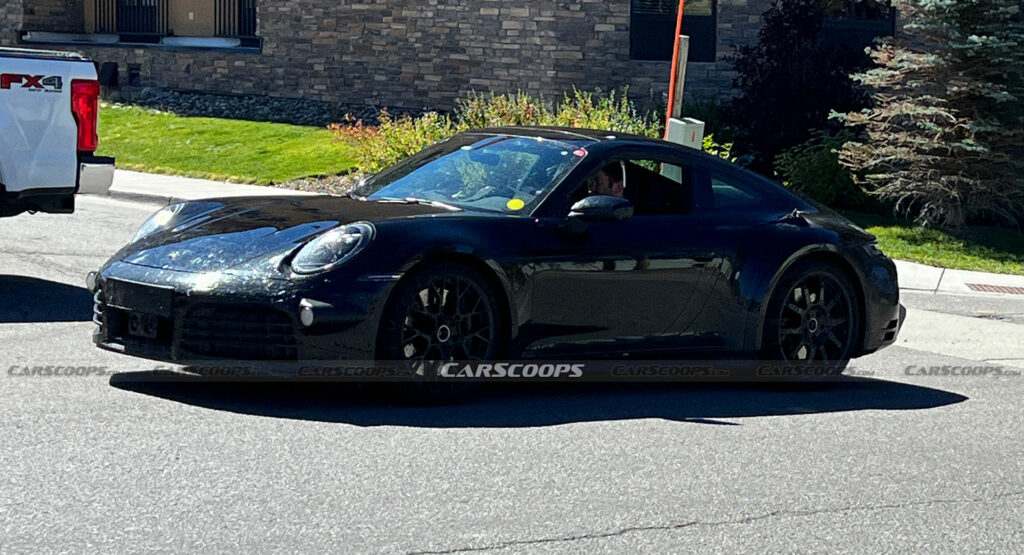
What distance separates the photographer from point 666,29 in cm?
2602

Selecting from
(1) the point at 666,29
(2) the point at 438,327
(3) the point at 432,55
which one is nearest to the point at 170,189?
(3) the point at 432,55

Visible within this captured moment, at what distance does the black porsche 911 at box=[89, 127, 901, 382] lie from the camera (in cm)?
683

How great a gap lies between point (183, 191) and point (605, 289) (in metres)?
12.4

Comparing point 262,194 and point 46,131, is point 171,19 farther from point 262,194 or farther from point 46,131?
point 46,131

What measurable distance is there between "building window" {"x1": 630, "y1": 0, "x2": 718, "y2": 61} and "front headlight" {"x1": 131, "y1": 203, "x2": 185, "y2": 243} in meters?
18.7

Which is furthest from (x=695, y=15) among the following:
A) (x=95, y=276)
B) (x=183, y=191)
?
(x=95, y=276)

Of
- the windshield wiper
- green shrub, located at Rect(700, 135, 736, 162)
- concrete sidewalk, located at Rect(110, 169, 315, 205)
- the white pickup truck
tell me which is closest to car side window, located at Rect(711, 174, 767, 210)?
the windshield wiper

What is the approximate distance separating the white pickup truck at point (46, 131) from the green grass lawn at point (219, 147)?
10.3 metres

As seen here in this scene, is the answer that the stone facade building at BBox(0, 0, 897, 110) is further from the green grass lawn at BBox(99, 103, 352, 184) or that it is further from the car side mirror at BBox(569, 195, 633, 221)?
the car side mirror at BBox(569, 195, 633, 221)

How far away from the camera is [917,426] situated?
7.58 meters

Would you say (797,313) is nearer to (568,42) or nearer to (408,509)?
(408,509)

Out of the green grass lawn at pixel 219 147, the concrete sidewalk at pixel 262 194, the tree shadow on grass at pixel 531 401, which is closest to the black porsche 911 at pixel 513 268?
the tree shadow on grass at pixel 531 401

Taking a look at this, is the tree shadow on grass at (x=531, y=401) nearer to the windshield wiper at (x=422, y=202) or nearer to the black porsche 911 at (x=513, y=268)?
the black porsche 911 at (x=513, y=268)

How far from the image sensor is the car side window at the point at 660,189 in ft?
26.5
